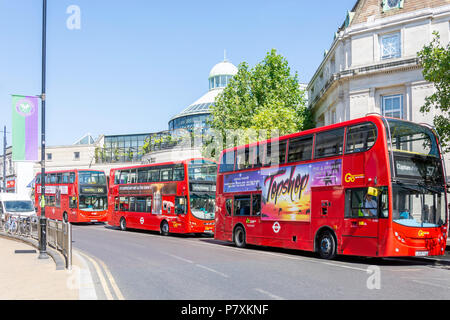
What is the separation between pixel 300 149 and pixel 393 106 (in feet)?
49.8

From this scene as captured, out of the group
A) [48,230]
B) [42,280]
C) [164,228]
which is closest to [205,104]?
[164,228]

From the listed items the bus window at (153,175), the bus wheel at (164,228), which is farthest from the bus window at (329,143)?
the bus window at (153,175)

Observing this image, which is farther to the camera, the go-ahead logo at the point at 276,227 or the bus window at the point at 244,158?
the bus window at the point at 244,158

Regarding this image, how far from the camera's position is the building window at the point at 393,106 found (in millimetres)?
28562

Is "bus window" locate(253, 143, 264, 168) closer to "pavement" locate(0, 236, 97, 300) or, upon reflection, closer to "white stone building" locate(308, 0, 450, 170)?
"pavement" locate(0, 236, 97, 300)

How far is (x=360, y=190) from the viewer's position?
45.0ft

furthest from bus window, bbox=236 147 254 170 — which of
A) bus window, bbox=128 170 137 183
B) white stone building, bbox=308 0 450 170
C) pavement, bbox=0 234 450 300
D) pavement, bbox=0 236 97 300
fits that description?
white stone building, bbox=308 0 450 170

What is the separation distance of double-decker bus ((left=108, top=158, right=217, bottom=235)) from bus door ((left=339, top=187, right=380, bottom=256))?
37.3ft

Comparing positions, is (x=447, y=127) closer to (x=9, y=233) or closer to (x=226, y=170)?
(x=226, y=170)

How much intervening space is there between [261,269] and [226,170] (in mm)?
8513

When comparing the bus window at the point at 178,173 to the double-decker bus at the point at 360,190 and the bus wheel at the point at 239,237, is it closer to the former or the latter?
the bus wheel at the point at 239,237

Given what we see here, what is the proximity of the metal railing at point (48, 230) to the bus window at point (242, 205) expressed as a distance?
7.32m

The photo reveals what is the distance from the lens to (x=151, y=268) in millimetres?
12500

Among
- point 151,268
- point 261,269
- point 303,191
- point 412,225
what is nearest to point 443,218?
point 412,225
